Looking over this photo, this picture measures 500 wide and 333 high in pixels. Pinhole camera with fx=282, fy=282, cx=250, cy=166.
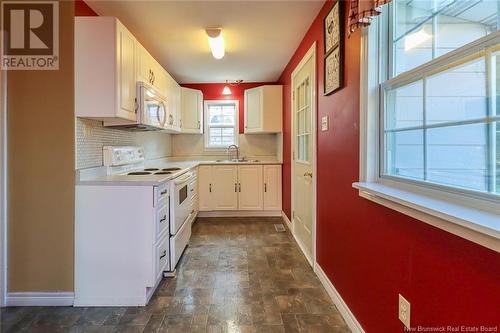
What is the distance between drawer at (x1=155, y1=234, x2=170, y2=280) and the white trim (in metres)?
1.07

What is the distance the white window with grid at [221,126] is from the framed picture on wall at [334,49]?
9.93ft

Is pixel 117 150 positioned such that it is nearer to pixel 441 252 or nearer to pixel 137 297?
pixel 137 297

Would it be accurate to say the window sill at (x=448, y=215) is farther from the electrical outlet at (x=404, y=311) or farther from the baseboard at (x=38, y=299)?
the baseboard at (x=38, y=299)

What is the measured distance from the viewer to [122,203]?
2059 mm

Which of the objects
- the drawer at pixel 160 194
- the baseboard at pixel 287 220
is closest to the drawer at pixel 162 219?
the drawer at pixel 160 194

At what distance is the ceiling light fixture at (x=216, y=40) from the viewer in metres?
2.79

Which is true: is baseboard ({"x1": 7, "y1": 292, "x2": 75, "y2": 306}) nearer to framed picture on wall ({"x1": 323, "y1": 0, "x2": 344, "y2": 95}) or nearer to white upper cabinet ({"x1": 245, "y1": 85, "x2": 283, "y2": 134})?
framed picture on wall ({"x1": 323, "y1": 0, "x2": 344, "y2": 95})

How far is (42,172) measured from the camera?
80.0 inches

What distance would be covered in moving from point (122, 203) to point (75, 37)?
1.24 m

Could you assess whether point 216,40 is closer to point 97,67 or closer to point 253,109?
point 97,67

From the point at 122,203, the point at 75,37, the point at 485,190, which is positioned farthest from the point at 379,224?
the point at 75,37

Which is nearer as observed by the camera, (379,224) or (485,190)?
(485,190)

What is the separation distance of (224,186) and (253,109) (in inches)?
54.2

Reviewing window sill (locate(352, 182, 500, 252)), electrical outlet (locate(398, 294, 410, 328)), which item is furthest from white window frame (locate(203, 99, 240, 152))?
electrical outlet (locate(398, 294, 410, 328))
